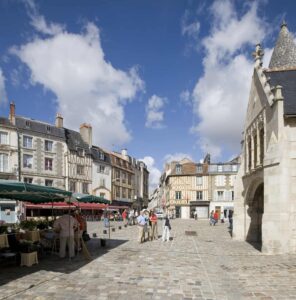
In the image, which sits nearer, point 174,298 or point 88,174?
point 174,298

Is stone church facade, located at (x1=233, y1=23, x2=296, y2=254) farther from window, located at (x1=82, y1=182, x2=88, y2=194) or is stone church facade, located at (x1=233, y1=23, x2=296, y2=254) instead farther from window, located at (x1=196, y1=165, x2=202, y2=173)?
window, located at (x1=196, y1=165, x2=202, y2=173)

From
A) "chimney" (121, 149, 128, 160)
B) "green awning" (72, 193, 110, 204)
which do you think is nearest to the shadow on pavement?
"green awning" (72, 193, 110, 204)

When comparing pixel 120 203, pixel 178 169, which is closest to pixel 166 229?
pixel 120 203

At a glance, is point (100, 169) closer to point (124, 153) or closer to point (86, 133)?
point (86, 133)

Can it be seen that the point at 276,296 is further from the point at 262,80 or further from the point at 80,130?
the point at 80,130

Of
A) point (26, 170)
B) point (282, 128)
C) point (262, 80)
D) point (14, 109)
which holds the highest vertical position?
point (14, 109)

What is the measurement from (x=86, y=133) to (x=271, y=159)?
30.7 metres

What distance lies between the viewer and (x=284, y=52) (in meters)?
16.0

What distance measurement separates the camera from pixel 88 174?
3719 cm

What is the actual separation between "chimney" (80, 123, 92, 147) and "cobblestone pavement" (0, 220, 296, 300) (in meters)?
29.2

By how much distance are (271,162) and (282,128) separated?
4.26ft

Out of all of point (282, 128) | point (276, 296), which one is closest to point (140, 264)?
point (276, 296)

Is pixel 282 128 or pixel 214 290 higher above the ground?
pixel 282 128

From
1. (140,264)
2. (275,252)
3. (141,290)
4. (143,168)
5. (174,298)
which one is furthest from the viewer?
(143,168)
